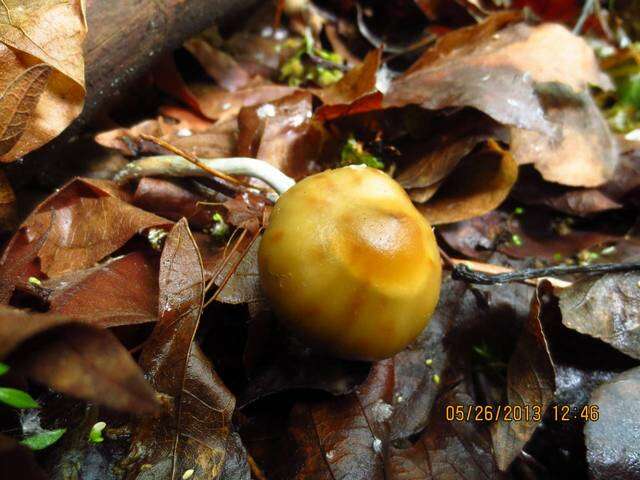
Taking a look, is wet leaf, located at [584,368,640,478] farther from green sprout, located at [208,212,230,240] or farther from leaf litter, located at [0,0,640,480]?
green sprout, located at [208,212,230,240]

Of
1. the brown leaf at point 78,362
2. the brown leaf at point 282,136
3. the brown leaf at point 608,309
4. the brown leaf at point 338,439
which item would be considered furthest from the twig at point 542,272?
the brown leaf at point 78,362

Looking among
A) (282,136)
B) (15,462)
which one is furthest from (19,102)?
(15,462)

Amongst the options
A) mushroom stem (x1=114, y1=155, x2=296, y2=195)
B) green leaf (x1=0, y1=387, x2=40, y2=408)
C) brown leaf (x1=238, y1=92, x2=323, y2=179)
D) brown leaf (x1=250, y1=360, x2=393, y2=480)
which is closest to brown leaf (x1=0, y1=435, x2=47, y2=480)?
green leaf (x1=0, y1=387, x2=40, y2=408)

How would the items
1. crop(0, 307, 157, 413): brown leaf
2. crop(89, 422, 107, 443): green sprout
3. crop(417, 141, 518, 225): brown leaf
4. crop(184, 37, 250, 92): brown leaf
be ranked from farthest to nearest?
1. crop(184, 37, 250, 92): brown leaf
2. crop(417, 141, 518, 225): brown leaf
3. crop(89, 422, 107, 443): green sprout
4. crop(0, 307, 157, 413): brown leaf
